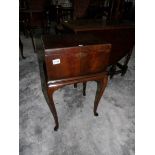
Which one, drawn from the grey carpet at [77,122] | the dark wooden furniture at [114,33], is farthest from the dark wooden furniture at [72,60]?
the dark wooden furniture at [114,33]

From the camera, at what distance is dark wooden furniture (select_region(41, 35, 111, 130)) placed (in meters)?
1.03

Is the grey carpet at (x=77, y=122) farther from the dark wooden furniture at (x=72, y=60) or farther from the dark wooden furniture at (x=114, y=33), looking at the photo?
the dark wooden furniture at (x=114, y=33)

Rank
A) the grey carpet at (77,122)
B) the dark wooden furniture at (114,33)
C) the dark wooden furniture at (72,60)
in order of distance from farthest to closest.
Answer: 1. the dark wooden furniture at (114,33)
2. the grey carpet at (77,122)
3. the dark wooden furniture at (72,60)

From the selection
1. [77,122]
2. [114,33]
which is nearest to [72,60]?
[77,122]

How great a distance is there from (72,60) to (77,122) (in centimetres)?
80

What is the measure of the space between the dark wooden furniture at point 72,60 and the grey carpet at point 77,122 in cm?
42

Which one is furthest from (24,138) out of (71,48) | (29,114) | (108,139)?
(71,48)

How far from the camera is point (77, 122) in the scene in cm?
161

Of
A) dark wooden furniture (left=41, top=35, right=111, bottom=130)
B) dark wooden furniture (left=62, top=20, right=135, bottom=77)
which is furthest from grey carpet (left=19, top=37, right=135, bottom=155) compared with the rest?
dark wooden furniture (left=62, top=20, right=135, bottom=77)

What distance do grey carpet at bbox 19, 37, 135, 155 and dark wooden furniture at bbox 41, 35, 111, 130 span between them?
424 millimetres

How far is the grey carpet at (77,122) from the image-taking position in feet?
4.47

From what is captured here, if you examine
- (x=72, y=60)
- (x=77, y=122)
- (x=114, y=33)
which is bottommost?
(x=77, y=122)

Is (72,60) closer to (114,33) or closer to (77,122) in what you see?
(77,122)
